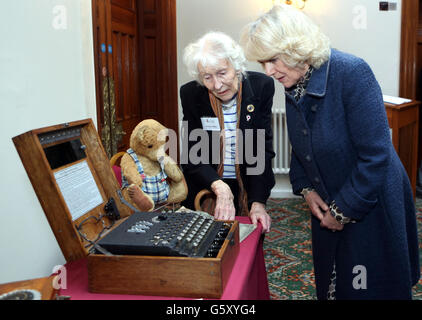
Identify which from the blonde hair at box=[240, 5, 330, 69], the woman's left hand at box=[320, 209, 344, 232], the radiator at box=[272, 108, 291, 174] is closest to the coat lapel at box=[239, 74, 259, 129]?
the blonde hair at box=[240, 5, 330, 69]

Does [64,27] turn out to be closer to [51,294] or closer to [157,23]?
[51,294]

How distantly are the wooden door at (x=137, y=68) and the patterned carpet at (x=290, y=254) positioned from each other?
157cm

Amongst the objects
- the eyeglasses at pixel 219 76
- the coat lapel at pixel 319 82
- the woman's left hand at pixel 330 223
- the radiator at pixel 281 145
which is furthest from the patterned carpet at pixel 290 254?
the coat lapel at pixel 319 82

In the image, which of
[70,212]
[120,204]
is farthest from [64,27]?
[70,212]

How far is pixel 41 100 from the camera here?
5.00 ft

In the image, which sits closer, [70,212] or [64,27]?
[70,212]

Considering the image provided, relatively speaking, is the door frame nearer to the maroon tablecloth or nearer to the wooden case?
the maroon tablecloth

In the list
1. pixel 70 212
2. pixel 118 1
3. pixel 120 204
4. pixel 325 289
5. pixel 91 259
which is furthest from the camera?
pixel 118 1

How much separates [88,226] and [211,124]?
90 cm

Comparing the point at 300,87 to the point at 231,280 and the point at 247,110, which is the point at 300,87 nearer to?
the point at 247,110

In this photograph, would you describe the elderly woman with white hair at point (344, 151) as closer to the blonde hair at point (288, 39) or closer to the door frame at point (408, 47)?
the blonde hair at point (288, 39)

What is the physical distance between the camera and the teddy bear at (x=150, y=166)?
173 cm

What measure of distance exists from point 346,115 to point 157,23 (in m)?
3.74

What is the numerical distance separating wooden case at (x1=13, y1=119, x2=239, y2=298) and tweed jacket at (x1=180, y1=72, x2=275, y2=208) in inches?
26.8
